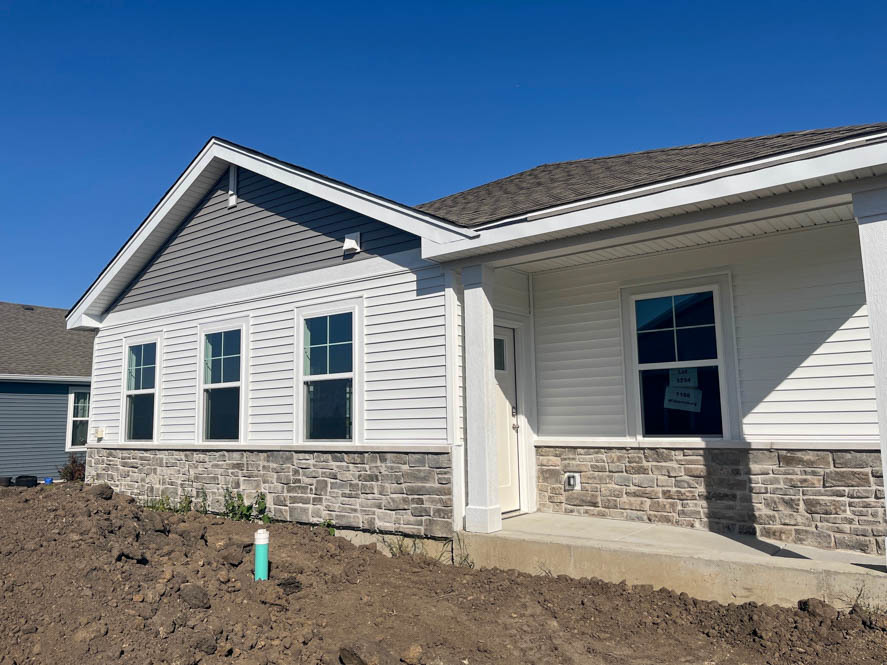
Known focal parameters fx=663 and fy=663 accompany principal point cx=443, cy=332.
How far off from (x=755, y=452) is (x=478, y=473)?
274cm

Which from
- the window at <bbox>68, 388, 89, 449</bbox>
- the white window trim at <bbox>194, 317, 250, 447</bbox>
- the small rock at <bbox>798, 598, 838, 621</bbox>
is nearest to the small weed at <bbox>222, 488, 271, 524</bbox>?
the white window trim at <bbox>194, 317, 250, 447</bbox>

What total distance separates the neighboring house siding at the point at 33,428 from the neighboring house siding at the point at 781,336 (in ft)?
47.8

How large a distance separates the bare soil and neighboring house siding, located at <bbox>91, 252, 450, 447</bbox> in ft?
5.89

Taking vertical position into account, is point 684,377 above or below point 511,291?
below

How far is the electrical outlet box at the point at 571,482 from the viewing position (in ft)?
25.4

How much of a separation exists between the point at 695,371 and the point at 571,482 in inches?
75.7

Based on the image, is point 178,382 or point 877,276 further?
point 178,382

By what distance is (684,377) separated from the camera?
7.14 meters

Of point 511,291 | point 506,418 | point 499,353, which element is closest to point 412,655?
point 506,418

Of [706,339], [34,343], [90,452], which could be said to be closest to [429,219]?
[706,339]

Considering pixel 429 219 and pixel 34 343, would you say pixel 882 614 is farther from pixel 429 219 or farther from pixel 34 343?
pixel 34 343

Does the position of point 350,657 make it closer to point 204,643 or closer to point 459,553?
point 204,643

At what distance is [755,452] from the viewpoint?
6547 millimetres

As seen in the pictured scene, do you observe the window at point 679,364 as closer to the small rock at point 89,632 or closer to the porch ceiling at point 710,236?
the porch ceiling at point 710,236
